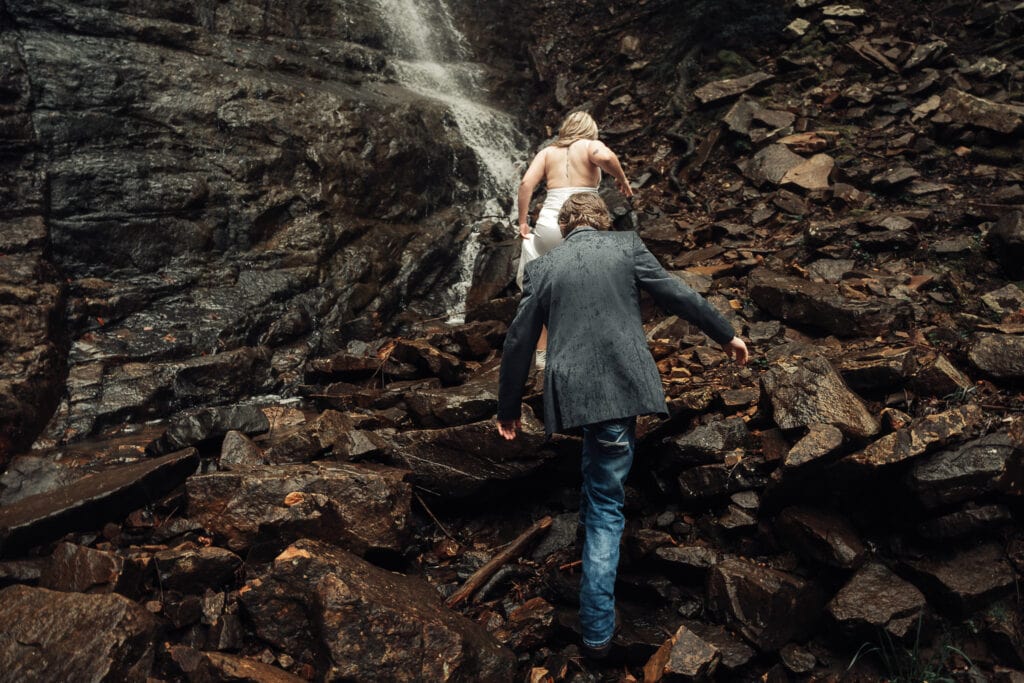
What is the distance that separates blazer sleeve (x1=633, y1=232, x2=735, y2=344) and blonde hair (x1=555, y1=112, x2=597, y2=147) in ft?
6.65

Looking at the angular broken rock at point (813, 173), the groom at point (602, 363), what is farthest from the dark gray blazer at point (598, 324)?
the angular broken rock at point (813, 173)

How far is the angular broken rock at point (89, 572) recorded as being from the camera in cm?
325

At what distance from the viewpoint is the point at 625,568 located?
3840mm

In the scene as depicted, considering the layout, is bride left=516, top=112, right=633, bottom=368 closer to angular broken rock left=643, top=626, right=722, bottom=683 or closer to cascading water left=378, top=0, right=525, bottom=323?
angular broken rock left=643, top=626, right=722, bottom=683

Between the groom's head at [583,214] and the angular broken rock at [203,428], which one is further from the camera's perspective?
the angular broken rock at [203,428]

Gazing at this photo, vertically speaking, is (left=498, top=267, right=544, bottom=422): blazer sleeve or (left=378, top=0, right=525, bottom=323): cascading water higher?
(left=378, top=0, right=525, bottom=323): cascading water

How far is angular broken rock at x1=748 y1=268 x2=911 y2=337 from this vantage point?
4.94 m

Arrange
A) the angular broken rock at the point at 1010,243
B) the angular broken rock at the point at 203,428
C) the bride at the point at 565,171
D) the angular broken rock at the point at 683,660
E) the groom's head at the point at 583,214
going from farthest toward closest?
the angular broken rock at the point at 1010,243, the angular broken rock at the point at 203,428, the bride at the point at 565,171, the groom's head at the point at 583,214, the angular broken rock at the point at 683,660

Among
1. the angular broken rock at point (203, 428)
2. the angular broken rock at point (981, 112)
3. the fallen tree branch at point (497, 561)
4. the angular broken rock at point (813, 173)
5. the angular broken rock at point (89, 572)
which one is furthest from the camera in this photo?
the angular broken rock at point (813, 173)

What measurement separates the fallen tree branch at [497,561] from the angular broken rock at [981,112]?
7.39 metres

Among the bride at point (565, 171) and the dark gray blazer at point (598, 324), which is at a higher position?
the bride at point (565, 171)

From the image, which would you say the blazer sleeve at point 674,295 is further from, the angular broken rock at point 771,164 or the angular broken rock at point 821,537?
the angular broken rock at point 771,164

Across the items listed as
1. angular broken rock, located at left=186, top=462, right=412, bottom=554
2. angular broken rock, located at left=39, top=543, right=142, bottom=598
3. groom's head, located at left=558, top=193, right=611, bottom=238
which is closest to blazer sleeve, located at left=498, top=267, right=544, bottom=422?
groom's head, located at left=558, top=193, right=611, bottom=238

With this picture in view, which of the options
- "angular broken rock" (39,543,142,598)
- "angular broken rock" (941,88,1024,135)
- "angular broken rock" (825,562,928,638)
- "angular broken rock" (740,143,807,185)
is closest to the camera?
"angular broken rock" (825,562,928,638)
